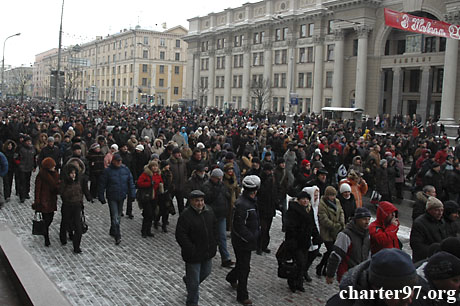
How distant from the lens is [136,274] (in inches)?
324

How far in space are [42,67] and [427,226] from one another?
147618mm

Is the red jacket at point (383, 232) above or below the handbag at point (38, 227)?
above

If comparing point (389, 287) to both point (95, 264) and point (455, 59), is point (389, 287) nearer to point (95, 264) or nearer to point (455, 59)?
point (95, 264)

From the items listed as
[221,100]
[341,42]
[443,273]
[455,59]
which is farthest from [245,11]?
[443,273]

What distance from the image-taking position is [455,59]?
39938mm

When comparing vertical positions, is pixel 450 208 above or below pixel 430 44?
below

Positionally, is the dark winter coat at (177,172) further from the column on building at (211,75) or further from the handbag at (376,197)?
the column on building at (211,75)

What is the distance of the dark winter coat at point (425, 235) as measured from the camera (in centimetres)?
647

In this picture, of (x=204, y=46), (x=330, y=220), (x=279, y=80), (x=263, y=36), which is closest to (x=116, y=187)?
(x=330, y=220)

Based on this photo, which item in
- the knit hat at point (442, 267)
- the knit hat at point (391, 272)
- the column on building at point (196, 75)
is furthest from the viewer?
the column on building at point (196, 75)

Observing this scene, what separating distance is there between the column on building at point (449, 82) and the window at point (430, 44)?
5855mm

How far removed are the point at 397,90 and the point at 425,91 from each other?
127 inches

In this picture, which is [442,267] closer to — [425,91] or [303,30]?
[425,91]

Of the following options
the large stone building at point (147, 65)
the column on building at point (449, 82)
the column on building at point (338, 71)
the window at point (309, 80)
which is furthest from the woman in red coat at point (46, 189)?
the large stone building at point (147, 65)
